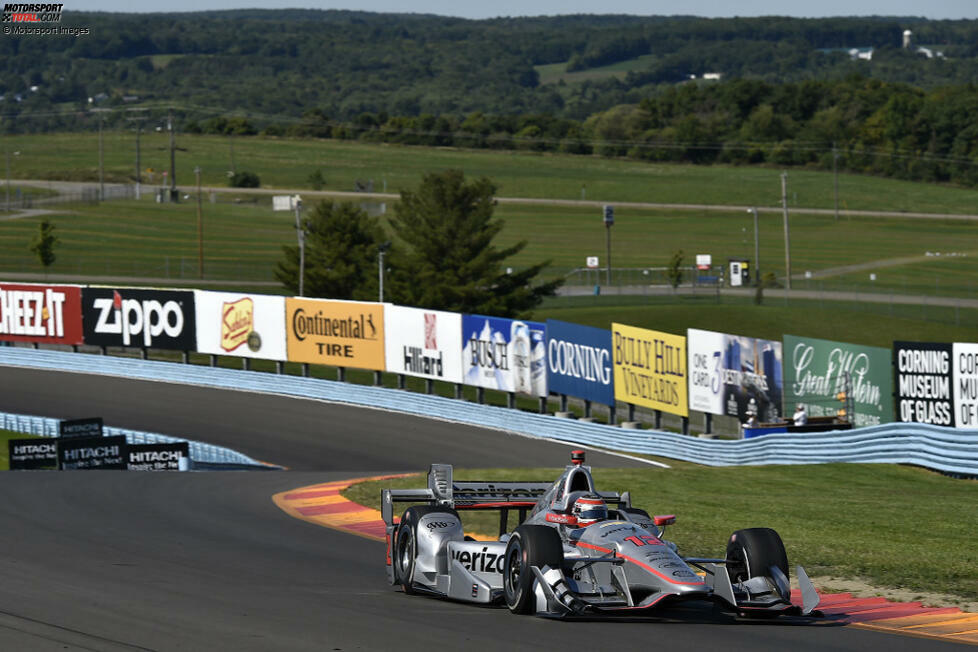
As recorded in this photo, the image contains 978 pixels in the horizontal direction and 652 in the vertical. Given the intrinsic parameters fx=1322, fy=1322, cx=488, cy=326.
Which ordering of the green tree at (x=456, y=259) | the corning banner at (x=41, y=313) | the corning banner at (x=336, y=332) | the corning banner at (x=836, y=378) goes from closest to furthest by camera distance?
1. the corning banner at (x=836, y=378)
2. the corning banner at (x=336, y=332)
3. the corning banner at (x=41, y=313)
4. the green tree at (x=456, y=259)

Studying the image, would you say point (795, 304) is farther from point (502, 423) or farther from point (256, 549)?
point (256, 549)

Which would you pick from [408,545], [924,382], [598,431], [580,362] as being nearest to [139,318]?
[580,362]

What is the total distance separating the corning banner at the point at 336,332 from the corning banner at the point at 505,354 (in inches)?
183

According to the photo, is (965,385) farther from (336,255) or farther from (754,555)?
(336,255)

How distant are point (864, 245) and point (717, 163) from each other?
202 ft

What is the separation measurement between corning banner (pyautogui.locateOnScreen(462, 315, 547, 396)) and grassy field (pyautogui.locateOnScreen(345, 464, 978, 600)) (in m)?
14.1

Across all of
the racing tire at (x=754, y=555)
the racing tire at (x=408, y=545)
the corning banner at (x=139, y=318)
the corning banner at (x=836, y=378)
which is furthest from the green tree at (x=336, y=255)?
the racing tire at (x=754, y=555)

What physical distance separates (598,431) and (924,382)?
1041 centimetres

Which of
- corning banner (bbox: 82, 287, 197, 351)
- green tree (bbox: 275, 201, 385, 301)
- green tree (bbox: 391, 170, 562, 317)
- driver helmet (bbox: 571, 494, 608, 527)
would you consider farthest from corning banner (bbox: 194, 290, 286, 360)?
driver helmet (bbox: 571, 494, 608, 527)

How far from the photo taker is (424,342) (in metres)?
44.6

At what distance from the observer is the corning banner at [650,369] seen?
35.2m

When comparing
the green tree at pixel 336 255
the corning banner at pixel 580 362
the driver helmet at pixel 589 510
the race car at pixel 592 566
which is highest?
the green tree at pixel 336 255

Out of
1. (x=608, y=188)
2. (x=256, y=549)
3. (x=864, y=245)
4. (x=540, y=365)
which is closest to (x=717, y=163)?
(x=608, y=188)

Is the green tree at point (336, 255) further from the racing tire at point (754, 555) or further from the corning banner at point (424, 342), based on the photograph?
the racing tire at point (754, 555)
